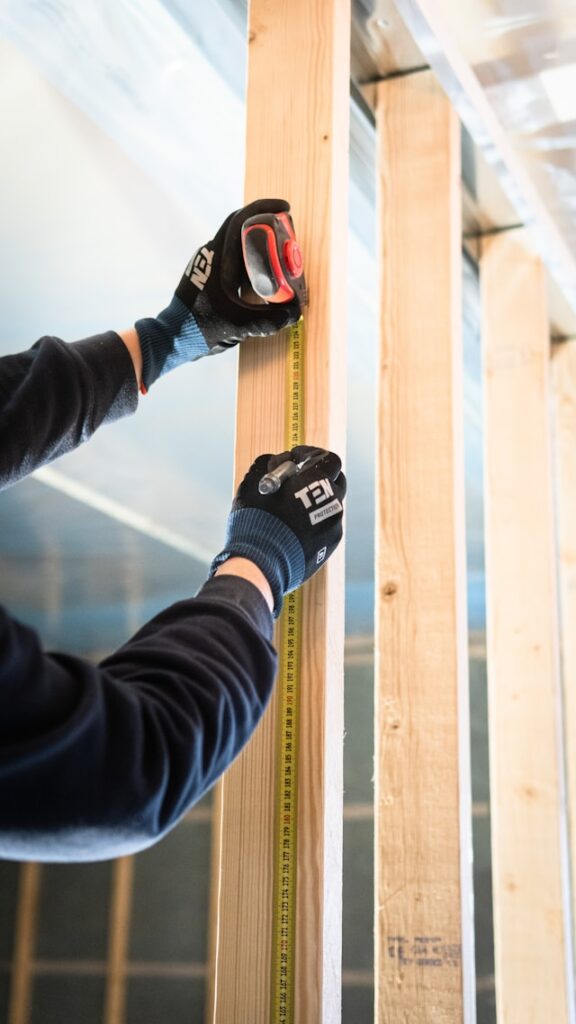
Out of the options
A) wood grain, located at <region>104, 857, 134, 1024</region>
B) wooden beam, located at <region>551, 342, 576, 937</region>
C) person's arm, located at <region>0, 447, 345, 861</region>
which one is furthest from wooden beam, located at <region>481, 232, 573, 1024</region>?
wood grain, located at <region>104, 857, 134, 1024</region>

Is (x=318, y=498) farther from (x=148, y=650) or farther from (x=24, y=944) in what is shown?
(x=24, y=944)

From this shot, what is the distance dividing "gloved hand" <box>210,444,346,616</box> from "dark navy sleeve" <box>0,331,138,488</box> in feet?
0.82

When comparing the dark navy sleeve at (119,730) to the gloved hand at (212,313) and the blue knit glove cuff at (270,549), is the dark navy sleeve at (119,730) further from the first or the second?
the gloved hand at (212,313)

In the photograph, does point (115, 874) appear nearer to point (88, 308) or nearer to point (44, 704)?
point (88, 308)

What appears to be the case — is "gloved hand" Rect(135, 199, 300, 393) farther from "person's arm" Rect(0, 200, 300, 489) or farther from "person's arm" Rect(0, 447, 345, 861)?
"person's arm" Rect(0, 447, 345, 861)

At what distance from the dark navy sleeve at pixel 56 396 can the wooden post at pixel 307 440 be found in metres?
0.17

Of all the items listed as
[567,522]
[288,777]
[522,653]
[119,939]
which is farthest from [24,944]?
[288,777]

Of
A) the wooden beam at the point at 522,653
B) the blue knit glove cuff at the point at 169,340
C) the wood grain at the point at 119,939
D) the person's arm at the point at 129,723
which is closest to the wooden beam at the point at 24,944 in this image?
the wood grain at the point at 119,939

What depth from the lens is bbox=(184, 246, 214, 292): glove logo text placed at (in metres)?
1.35

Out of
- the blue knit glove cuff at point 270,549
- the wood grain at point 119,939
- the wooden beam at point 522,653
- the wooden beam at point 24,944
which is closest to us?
the blue knit glove cuff at point 270,549

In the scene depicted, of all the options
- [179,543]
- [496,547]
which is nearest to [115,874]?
[179,543]

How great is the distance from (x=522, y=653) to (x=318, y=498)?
140 cm

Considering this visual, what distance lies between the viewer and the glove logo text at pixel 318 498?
1.16 metres

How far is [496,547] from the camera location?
2.49m
